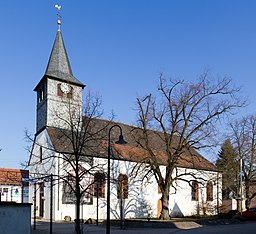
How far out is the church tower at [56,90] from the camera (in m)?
35.8

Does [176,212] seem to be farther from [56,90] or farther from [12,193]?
[12,193]

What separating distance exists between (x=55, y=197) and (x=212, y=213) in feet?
62.3

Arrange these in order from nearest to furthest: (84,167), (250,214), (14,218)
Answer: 1. (14,218)
2. (84,167)
3. (250,214)

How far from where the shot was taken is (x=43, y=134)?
→ 36.1 meters

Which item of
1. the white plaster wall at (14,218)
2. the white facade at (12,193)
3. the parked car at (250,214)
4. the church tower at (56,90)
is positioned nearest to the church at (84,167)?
the church tower at (56,90)

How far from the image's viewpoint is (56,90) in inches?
1448

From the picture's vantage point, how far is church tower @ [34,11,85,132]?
35781mm

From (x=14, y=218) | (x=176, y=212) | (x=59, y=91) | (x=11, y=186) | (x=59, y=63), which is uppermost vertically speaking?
(x=59, y=63)

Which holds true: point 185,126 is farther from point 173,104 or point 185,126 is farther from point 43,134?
point 43,134

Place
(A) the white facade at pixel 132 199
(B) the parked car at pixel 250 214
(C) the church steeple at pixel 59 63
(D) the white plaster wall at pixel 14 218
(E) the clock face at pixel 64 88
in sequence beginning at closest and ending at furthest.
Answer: (D) the white plaster wall at pixel 14 218 → (A) the white facade at pixel 132 199 → (B) the parked car at pixel 250 214 → (E) the clock face at pixel 64 88 → (C) the church steeple at pixel 59 63

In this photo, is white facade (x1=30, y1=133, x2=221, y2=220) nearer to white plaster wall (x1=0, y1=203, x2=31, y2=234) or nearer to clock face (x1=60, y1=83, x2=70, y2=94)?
clock face (x1=60, y1=83, x2=70, y2=94)

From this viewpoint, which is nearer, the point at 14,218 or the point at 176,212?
the point at 14,218

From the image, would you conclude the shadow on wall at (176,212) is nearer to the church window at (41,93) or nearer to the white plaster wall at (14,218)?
the church window at (41,93)

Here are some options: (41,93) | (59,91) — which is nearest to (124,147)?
(59,91)
